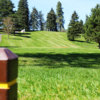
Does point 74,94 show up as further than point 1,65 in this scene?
Yes

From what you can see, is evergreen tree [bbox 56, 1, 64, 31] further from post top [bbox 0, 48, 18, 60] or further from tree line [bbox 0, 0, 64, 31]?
post top [bbox 0, 48, 18, 60]

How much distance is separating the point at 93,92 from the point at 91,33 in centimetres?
3668

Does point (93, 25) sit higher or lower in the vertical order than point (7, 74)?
higher

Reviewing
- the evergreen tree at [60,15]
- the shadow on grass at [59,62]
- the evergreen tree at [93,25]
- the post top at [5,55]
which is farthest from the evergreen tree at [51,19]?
the post top at [5,55]

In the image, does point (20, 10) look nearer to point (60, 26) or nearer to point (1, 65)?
point (60, 26)

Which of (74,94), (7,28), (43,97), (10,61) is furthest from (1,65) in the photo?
(7,28)

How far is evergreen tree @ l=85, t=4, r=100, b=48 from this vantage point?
125ft

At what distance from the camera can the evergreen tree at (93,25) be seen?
38041 mm

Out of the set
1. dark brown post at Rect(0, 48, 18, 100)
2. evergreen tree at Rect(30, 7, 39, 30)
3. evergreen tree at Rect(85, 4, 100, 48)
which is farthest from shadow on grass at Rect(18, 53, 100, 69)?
evergreen tree at Rect(30, 7, 39, 30)

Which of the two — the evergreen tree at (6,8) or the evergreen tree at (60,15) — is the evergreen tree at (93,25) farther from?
the evergreen tree at (60,15)

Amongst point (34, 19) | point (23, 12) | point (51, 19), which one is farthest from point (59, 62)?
point (34, 19)

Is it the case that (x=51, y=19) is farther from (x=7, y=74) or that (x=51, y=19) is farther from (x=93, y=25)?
(x=7, y=74)

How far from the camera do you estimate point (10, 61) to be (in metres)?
1.31

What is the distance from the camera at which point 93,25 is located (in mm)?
38906
